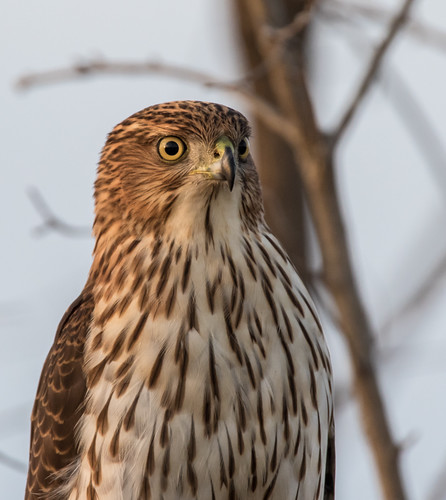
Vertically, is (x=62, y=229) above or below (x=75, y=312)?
above

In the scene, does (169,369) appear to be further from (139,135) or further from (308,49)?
(308,49)

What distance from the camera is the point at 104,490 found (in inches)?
185

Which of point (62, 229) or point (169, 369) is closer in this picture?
point (169, 369)

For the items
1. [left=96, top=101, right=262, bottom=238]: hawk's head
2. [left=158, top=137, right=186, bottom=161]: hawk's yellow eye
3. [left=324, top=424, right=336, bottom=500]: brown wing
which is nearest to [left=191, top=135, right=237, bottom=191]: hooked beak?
[left=96, top=101, right=262, bottom=238]: hawk's head

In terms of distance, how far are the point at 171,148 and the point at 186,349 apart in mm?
778

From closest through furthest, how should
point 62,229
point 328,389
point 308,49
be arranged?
point 328,389 → point 62,229 → point 308,49

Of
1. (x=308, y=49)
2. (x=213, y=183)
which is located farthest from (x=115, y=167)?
(x=308, y=49)

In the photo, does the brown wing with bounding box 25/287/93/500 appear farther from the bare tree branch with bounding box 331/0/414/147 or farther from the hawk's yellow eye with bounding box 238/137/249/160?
the bare tree branch with bounding box 331/0/414/147

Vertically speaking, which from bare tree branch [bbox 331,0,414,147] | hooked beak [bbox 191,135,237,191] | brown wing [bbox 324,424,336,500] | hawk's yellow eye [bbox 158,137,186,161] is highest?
bare tree branch [bbox 331,0,414,147]

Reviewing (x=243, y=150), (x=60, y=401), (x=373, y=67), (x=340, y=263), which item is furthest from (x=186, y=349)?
(x=373, y=67)

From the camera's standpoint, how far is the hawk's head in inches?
188

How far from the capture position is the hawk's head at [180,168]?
4.78 meters

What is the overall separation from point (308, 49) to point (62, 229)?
240 cm

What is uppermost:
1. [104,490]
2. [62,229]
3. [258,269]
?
[62,229]
